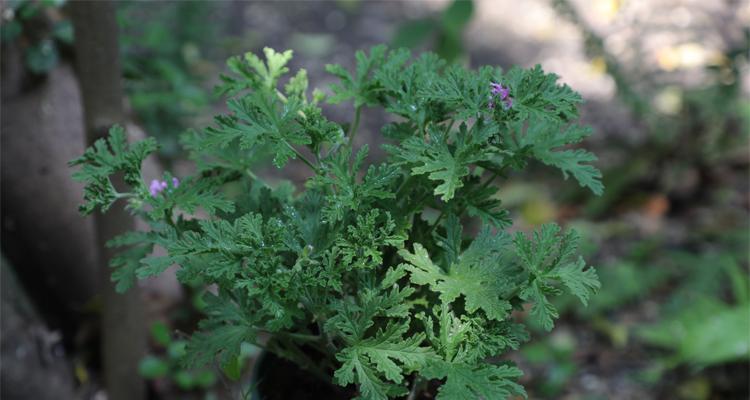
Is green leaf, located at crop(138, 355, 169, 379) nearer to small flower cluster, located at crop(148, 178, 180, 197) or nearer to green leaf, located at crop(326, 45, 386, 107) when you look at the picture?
small flower cluster, located at crop(148, 178, 180, 197)

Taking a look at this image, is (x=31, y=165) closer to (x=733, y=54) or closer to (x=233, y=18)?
(x=733, y=54)

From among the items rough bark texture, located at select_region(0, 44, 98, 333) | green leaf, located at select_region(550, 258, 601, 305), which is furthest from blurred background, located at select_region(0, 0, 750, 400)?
green leaf, located at select_region(550, 258, 601, 305)

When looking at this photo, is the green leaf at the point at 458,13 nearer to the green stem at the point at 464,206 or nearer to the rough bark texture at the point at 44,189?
the rough bark texture at the point at 44,189

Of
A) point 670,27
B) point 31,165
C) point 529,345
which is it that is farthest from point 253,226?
point 670,27

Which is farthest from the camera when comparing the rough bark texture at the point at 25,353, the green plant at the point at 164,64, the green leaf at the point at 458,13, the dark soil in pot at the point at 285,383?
the green leaf at the point at 458,13

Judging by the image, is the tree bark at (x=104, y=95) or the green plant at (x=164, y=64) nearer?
the tree bark at (x=104, y=95)

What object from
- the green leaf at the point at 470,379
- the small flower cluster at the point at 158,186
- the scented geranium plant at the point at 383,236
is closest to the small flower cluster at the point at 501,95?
the scented geranium plant at the point at 383,236
